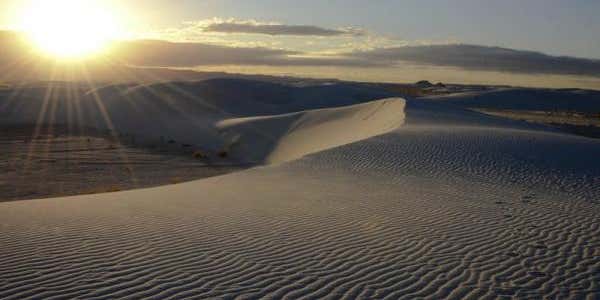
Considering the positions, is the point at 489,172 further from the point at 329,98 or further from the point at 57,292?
the point at 329,98

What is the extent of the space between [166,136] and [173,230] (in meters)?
30.4

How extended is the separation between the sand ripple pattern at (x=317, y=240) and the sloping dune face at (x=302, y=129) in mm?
12660

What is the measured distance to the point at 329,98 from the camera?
64812 millimetres

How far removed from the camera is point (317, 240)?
799 cm

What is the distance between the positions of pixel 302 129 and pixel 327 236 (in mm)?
25528

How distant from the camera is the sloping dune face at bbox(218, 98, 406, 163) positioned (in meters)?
27.4

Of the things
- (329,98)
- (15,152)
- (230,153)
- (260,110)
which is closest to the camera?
(15,152)

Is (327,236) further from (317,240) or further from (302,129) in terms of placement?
(302,129)

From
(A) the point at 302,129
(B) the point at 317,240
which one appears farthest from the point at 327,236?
(A) the point at 302,129

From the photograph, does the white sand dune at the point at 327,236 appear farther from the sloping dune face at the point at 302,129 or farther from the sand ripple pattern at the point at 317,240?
the sloping dune face at the point at 302,129

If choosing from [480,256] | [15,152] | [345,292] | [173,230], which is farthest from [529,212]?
[15,152]

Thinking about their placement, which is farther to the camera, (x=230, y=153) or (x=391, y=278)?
(x=230, y=153)

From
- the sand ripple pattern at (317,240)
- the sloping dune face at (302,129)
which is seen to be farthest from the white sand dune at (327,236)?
the sloping dune face at (302,129)

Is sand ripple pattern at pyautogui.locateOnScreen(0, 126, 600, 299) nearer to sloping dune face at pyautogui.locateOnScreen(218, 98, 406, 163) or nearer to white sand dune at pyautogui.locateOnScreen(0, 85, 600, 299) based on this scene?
white sand dune at pyautogui.locateOnScreen(0, 85, 600, 299)
